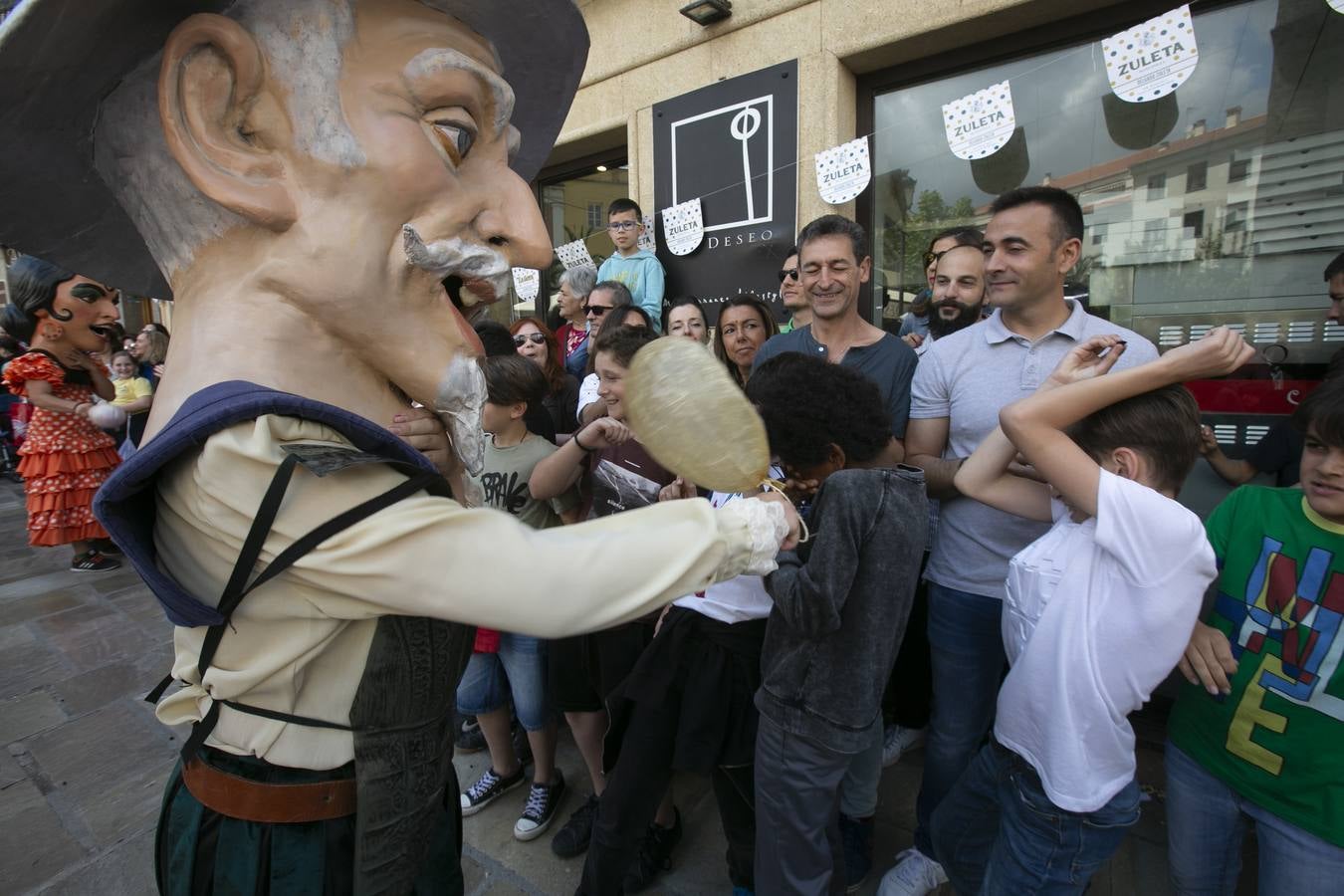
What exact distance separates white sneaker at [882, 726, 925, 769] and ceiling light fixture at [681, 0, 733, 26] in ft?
14.6

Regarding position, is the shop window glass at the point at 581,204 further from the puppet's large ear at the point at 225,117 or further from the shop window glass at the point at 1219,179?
the puppet's large ear at the point at 225,117

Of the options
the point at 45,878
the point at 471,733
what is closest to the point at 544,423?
the point at 471,733

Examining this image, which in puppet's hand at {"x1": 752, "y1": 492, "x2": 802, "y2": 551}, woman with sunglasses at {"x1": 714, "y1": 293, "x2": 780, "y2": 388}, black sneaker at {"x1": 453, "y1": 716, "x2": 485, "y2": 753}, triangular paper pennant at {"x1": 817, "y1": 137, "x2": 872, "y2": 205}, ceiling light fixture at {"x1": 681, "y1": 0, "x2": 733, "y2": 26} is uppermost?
ceiling light fixture at {"x1": 681, "y1": 0, "x2": 733, "y2": 26}

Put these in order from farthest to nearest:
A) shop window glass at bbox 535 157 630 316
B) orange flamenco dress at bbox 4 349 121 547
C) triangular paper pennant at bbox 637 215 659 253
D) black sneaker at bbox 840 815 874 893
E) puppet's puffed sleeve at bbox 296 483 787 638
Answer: shop window glass at bbox 535 157 630 316
orange flamenco dress at bbox 4 349 121 547
triangular paper pennant at bbox 637 215 659 253
black sneaker at bbox 840 815 874 893
puppet's puffed sleeve at bbox 296 483 787 638

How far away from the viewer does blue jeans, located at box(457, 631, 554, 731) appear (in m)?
2.54

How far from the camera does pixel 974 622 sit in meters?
2.15

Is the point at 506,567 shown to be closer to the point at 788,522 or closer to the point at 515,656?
the point at 788,522

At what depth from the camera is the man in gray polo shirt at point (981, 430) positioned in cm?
207

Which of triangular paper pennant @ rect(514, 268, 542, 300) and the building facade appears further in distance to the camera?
triangular paper pennant @ rect(514, 268, 542, 300)

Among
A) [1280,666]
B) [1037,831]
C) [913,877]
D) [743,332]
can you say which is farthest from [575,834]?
[743,332]

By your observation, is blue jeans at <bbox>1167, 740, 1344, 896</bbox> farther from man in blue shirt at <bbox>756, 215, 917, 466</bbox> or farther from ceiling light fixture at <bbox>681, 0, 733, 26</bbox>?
ceiling light fixture at <bbox>681, 0, 733, 26</bbox>

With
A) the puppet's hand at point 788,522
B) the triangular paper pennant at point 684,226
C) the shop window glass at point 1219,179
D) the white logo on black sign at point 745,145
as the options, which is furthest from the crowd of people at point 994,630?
the triangular paper pennant at point 684,226

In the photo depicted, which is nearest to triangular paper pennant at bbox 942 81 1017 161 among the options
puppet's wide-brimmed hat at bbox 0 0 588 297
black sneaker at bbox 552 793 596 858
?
puppet's wide-brimmed hat at bbox 0 0 588 297

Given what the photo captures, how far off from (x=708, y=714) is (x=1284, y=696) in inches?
56.2
